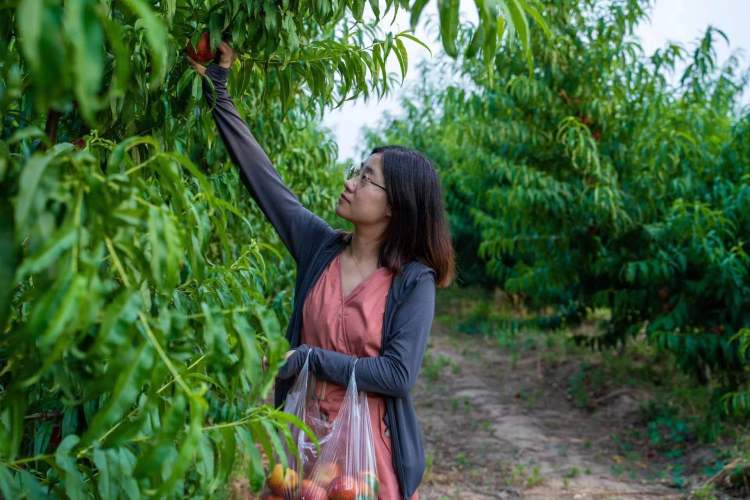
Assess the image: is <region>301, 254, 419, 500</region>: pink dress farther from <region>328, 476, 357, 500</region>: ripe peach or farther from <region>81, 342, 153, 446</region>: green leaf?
<region>81, 342, 153, 446</region>: green leaf

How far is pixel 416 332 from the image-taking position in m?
2.06

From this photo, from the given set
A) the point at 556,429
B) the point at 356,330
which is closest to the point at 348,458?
the point at 356,330

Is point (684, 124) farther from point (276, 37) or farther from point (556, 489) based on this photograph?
point (276, 37)

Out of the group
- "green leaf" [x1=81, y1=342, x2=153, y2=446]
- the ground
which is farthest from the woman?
the ground

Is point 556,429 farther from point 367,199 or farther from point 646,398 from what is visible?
point 367,199

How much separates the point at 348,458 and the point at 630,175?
212 inches

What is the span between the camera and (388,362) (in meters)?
2.01

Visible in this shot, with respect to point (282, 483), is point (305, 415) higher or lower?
higher

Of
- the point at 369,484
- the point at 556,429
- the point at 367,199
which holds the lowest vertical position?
the point at 556,429

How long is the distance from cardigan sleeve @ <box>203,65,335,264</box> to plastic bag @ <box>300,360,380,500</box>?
507 millimetres

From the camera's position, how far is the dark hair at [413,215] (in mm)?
2201

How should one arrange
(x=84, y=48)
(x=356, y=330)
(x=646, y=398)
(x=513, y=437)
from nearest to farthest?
(x=84, y=48) < (x=356, y=330) < (x=513, y=437) < (x=646, y=398)

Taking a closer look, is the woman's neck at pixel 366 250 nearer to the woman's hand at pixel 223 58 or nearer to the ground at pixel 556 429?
the woman's hand at pixel 223 58

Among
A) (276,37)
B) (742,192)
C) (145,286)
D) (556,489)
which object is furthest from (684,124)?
(145,286)
